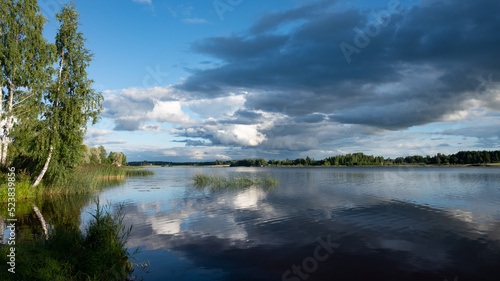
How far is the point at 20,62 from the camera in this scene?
29312 millimetres

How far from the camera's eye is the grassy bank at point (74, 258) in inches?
327

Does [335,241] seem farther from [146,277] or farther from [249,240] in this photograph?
[146,277]

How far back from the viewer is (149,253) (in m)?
12.7

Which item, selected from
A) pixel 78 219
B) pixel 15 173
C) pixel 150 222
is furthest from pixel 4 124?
pixel 150 222

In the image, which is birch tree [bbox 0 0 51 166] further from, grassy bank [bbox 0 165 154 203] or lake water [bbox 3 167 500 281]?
lake water [bbox 3 167 500 281]

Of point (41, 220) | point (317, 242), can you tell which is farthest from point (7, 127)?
point (317, 242)

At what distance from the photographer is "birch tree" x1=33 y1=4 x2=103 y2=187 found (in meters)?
29.0

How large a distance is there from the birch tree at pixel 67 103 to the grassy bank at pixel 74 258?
22.3 meters

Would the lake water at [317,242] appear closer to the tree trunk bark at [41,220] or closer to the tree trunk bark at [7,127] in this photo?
the tree trunk bark at [41,220]

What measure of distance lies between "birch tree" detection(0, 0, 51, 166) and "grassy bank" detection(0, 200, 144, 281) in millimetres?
24864

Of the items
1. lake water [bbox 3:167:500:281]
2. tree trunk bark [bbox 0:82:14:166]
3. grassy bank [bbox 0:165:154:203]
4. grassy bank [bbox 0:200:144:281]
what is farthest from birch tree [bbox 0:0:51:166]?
grassy bank [bbox 0:200:144:281]

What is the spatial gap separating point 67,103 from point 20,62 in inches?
275

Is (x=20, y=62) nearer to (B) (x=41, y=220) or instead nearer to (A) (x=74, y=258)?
(B) (x=41, y=220)

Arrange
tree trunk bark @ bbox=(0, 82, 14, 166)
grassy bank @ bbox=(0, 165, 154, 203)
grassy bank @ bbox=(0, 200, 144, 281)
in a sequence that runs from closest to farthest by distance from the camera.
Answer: grassy bank @ bbox=(0, 200, 144, 281)
grassy bank @ bbox=(0, 165, 154, 203)
tree trunk bark @ bbox=(0, 82, 14, 166)
